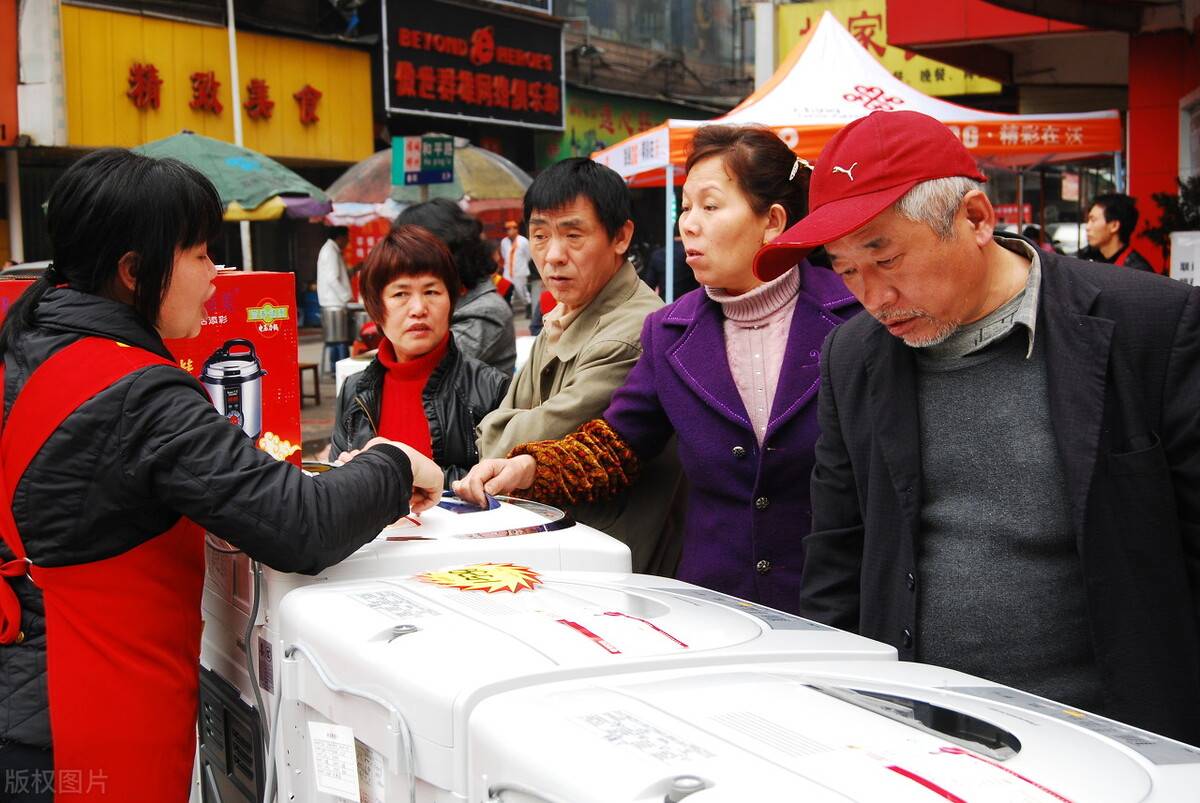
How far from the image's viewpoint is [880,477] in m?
1.80

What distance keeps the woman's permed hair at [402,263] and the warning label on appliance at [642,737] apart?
1.88 metres

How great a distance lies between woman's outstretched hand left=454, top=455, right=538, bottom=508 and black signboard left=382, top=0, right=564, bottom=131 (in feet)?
54.7

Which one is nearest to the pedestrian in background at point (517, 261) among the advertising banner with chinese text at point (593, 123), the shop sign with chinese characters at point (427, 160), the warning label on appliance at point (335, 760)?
the shop sign with chinese characters at point (427, 160)

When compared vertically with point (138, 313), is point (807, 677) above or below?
below

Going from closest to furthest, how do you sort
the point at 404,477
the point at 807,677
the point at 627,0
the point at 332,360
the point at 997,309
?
1. the point at 807,677
2. the point at 997,309
3. the point at 404,477
4. the point at 332,360
5. the point at 627,0

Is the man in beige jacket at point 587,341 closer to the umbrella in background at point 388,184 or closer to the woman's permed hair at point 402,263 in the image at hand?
the woman's permed hair at point 402,263

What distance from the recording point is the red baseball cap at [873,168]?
1611 millimetres

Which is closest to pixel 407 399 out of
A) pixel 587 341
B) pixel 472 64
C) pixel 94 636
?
pixel 587 341

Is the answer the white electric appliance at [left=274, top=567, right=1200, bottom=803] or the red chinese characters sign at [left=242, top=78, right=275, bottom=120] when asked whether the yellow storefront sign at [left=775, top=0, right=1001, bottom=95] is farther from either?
the white electric appliance at [left=274, top=567, right=1200, bottom=803]

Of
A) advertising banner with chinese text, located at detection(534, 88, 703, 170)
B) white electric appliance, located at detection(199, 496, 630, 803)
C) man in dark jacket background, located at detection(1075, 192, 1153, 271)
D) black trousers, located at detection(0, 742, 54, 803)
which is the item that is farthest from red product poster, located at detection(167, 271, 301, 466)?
advertising banner with chinese text, located at detection(534, 88, 703, 170)

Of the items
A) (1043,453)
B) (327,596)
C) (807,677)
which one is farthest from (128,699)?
(1043,453)

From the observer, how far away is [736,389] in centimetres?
223

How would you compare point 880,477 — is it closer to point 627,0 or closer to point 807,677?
point 807,677

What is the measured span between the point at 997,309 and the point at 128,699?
4.63 ft
